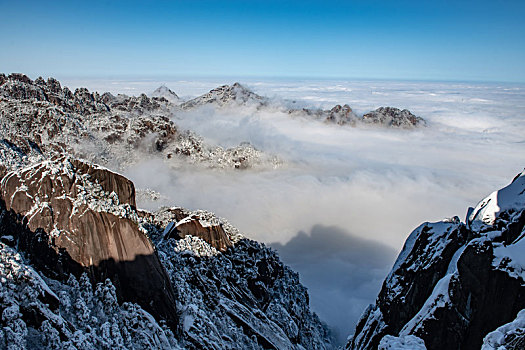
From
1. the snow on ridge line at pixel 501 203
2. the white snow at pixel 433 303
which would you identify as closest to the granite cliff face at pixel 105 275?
the white snow at pixel 433 303

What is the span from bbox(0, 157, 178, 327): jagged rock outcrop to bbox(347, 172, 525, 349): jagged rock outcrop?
20.8 meters

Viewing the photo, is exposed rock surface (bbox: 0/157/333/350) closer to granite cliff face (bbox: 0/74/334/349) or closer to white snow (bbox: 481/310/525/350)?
granite cliff face (bbox: 0/74/334/349)

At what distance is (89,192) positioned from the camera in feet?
85.5

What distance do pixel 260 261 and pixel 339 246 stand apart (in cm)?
14267

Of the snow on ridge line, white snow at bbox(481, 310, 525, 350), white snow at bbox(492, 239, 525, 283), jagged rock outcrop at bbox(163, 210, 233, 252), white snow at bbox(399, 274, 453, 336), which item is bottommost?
jagged rock outcrop at bbox(163, 210, 233, 252)

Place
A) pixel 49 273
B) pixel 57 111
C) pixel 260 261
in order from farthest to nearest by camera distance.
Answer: pixel 57 111 → pixel 260 261 → pixel 49 273

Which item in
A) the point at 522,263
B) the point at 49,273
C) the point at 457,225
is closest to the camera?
the point at 522,263

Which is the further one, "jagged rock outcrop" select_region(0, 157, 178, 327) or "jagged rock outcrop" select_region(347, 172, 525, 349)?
"jagged rock outcrop" select_region(0, 157, 178, 327)

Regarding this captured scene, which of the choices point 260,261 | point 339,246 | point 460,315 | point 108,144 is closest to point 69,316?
point 460,315

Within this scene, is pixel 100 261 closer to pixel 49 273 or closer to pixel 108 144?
pixel 49 273

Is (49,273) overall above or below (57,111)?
below

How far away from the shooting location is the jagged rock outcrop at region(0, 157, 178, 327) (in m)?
23.5

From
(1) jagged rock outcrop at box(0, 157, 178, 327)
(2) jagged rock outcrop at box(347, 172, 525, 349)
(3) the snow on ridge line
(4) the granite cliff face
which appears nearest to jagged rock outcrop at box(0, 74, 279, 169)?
(4) the granite cliff face

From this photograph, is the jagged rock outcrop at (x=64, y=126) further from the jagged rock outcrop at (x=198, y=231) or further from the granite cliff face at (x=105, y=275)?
the granite cliff face at (x=105, y=275)
